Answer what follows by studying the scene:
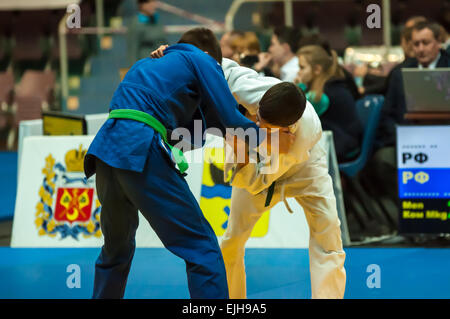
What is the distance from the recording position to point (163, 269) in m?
5.13

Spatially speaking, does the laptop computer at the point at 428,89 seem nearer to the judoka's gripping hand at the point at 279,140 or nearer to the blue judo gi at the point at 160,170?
the judoka's gripping hand at the point at 279,140

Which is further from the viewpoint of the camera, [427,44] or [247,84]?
[427,44]

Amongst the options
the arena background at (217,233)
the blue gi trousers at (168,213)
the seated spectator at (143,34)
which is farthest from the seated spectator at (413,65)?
the seated spectator at (143,34)


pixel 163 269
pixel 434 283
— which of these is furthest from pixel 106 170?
pixel 434 283

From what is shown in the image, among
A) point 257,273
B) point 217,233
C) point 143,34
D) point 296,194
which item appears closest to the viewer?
point 296,194

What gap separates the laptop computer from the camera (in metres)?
5.66

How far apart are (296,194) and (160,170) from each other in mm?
839

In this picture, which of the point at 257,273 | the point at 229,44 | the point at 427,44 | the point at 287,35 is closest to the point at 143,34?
the point at 287,35

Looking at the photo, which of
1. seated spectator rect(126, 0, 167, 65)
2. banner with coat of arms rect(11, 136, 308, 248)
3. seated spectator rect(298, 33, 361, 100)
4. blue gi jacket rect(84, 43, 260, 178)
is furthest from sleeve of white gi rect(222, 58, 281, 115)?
seated spectator rect(126, 0, 167, 65)

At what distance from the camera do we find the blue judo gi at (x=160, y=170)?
3266mm

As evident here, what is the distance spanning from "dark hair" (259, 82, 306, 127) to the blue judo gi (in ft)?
0.40

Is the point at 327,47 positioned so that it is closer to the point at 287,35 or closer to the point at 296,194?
the point at 287,35

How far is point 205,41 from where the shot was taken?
3596mm

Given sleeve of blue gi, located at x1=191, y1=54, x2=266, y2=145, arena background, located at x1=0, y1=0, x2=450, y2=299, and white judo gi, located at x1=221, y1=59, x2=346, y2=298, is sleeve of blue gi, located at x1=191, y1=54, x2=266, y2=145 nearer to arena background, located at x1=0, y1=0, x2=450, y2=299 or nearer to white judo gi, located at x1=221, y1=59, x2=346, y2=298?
white judo gi, located at x1=221, y1=59, x2=346, y2=298
